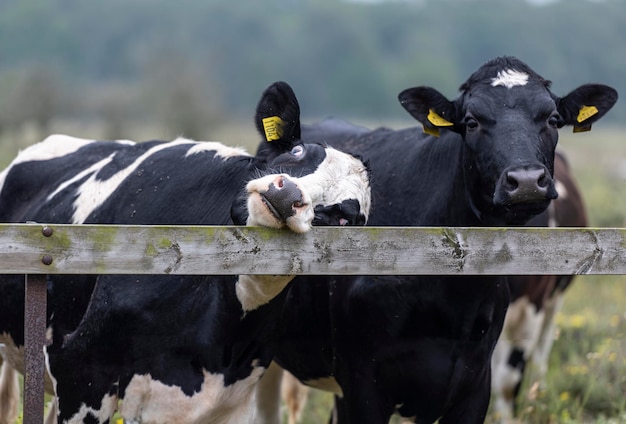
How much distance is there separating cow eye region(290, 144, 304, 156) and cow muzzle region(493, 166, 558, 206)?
0.92 metres

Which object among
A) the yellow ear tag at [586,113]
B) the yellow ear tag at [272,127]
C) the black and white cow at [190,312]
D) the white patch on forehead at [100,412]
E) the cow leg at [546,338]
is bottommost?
the cow leg at [546,338]

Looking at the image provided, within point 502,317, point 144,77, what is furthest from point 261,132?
point 144,77

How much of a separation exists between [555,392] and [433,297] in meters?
2.77

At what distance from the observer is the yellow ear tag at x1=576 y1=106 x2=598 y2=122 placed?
18.0 feet

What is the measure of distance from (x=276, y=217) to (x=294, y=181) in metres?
0.20

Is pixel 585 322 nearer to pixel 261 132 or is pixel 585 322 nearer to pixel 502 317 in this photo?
pixel 502 317

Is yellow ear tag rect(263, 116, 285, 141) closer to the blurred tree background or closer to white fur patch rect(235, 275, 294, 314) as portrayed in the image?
white fur patch rect(235, 275, 294, 314)

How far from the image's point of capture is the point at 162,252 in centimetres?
403

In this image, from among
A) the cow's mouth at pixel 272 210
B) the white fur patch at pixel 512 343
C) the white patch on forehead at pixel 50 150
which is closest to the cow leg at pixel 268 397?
the white fur patch at pixel 512 343

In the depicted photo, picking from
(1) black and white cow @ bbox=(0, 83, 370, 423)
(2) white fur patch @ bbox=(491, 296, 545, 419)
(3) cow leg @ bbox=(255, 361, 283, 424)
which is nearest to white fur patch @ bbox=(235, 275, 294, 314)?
(1) black and white cow @ bbox=(0, 83, 370, 423)

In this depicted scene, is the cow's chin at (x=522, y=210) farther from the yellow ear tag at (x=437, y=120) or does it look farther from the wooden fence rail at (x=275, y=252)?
the yellow ear tag at (x=437, y=120)

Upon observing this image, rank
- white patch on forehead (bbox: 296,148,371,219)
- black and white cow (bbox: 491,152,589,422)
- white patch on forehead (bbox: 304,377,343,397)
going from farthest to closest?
1. black and white cow (bbox: 491,152,589,422)
2. white patch on forehead (bbox: 304,377,343,397)
3. white patch on forehead (bbox: 296,148,371,219)

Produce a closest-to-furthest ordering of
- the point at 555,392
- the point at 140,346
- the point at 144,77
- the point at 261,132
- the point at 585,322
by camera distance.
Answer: the point at 140,346
the point at 261,132
the point at 555,392
the point at 585,322
the point at 144,77

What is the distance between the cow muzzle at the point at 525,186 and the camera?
4.63 m
